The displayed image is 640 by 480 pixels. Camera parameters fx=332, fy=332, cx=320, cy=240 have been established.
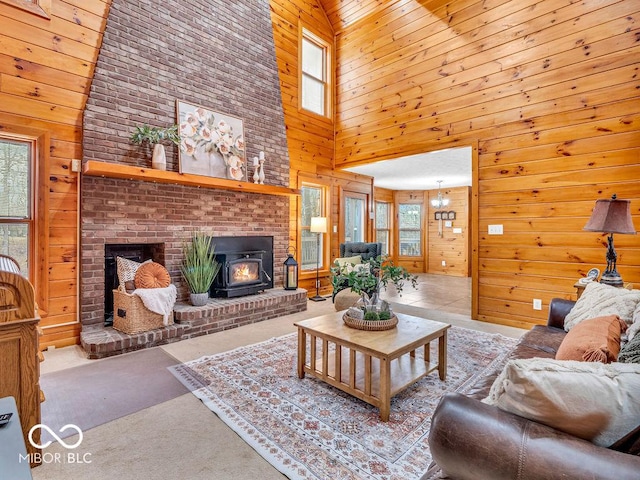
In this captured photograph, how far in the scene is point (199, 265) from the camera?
3.88 meters

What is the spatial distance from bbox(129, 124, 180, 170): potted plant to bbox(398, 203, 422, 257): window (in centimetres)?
686

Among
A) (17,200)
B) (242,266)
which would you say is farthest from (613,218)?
(17,200)

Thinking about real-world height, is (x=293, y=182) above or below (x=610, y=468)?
above

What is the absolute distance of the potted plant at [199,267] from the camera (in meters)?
3.77

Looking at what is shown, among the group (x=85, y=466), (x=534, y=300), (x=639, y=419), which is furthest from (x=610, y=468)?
(x=534, y=300)

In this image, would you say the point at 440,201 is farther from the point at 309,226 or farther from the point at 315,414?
the point at 315,414

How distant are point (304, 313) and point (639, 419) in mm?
3886

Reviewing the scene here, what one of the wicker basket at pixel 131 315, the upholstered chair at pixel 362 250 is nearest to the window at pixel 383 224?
the upholstered chair at pixel 362 250

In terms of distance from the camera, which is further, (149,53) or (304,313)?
(304,313)

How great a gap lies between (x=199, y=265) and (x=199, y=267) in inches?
3.7

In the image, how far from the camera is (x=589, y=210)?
348 centimetres

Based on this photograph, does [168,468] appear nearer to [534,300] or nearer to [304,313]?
[304,313]

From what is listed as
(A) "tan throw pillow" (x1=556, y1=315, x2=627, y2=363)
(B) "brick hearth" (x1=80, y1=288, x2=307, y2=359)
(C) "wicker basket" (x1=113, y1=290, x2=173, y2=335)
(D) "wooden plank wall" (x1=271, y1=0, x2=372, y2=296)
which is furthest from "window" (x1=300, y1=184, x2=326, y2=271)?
(A) "tan throw pillow" (x1=556, y1=315, x2=627, y2=363)

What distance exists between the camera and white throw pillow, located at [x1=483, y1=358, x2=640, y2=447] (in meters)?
0.87
